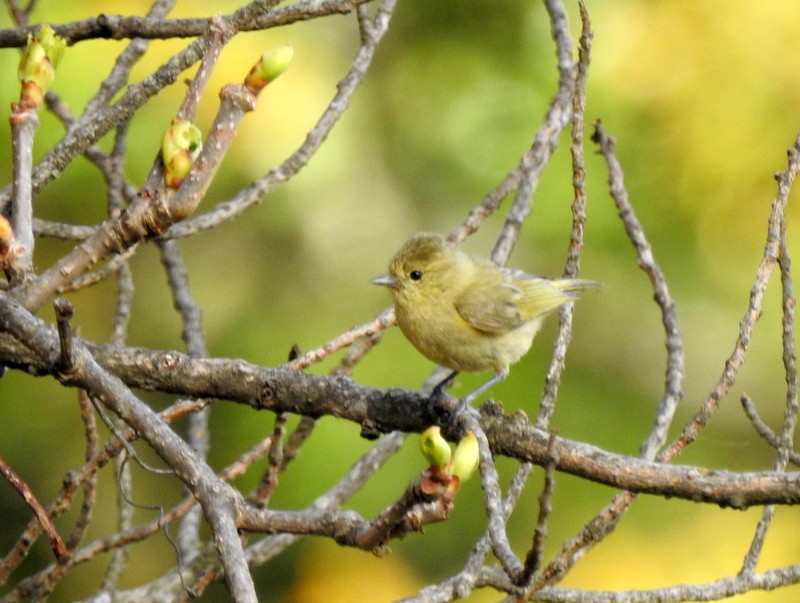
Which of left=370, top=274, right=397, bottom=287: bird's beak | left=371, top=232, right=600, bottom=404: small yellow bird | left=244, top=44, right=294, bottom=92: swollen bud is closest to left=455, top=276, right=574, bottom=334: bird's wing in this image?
left=371, top=232, right=600, bottom=404: small yellow bird

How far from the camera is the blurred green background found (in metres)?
3.44

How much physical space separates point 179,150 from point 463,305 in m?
1.54

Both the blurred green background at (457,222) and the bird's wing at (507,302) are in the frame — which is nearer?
→ the bird's wing at (507,302)

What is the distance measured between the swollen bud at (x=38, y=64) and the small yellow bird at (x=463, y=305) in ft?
3.95

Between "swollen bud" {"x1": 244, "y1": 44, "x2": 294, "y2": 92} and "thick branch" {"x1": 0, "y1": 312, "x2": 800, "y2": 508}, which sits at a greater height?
"swollen bud" {"x1": 244, "y1": 44, "x2": 294, "y2": 92}

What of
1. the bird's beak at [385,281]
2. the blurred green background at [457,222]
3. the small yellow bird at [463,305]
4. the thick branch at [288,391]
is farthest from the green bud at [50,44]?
the blurred green background at [457,222]

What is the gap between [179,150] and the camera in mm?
1856

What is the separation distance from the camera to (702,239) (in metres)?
3.53

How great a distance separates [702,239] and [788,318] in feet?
4.73

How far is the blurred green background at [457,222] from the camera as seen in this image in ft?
11.3

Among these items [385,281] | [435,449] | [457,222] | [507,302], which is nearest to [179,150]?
[435,449]

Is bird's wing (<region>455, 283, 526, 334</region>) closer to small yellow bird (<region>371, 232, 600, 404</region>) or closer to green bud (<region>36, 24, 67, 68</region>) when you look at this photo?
small yellow bird (<region>371, 232, 600, 404</region>)

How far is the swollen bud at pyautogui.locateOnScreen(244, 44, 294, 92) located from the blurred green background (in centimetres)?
155

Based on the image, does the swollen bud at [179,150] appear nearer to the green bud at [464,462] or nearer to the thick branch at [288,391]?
the thick branch at [288,391]
